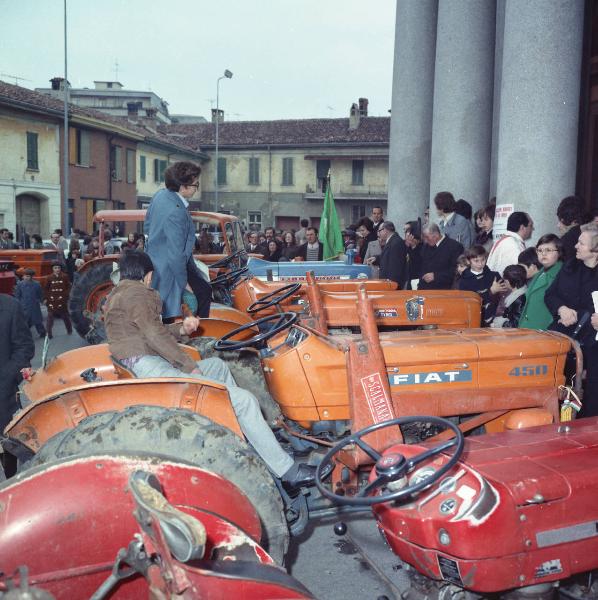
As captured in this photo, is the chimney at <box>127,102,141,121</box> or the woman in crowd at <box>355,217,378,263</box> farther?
the chimney at <box>127,102,141,121</box>

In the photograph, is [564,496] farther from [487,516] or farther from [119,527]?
[119,527]

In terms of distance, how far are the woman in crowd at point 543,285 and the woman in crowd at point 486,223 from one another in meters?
3.03

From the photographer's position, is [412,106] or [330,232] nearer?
[330,232]

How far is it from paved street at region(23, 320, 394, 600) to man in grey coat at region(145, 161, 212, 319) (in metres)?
2.39

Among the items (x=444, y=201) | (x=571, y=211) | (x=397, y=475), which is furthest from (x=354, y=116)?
(x=397, y=475)

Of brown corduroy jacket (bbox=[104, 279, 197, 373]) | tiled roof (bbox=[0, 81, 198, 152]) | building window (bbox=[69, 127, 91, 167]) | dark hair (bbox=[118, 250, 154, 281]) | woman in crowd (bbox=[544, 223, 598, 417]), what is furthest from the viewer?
building window (bbox=[69, 127, 91, 167])

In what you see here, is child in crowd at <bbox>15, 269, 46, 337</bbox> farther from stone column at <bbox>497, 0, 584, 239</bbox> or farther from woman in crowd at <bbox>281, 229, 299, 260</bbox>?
stone column at <bbox>497, 0, 584, 239</bbox>

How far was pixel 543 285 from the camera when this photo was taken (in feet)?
16.0

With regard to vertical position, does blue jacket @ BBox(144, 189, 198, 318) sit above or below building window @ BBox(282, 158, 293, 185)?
below

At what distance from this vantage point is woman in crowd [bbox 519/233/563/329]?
190 inches

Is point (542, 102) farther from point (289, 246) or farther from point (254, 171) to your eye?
point (254, 171)

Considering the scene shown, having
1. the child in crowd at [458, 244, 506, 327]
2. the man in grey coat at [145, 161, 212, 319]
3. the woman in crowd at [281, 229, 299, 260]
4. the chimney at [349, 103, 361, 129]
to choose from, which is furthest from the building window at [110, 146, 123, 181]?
the child in crowd at [458, 244, 506, 327]

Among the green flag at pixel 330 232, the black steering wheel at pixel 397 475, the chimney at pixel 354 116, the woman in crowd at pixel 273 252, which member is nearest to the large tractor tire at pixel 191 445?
the black steering wheel at pixel 397 475

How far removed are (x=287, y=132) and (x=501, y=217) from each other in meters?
38.3
